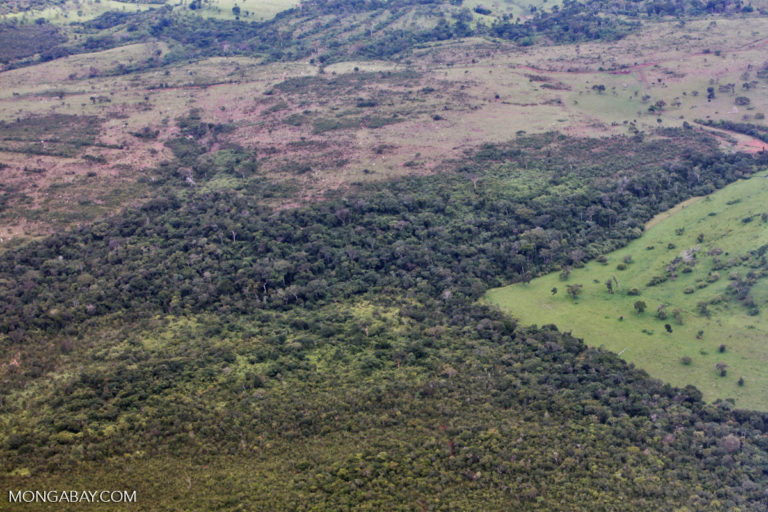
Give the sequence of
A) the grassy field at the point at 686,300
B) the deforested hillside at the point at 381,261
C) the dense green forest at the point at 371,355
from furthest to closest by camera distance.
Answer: the grassy field at the point at 686,300 < the deforested hillside at the point at 381,261 < the dense green forest at the point at 371,355

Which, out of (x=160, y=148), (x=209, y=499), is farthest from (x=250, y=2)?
(x=209, y=499)

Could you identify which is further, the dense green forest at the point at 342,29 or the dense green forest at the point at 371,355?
the dense green forest at the point at 342,29

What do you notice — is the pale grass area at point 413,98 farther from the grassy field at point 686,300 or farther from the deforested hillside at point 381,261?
the grassy field at point 686,300

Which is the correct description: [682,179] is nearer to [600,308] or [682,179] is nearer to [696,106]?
[696,106]

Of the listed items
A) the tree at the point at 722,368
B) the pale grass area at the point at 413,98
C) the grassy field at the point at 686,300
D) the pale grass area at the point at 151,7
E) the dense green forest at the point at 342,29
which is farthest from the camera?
the pale grass area at the point at 151,7

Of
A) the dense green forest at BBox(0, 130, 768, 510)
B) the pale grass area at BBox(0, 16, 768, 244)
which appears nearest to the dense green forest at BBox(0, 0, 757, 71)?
the pale grass area at BBox(0, 16, 768, 244)

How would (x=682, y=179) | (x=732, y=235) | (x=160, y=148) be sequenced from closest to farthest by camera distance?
(x=732, y=235) → (x=682, y=179) → (x=160, y=148)

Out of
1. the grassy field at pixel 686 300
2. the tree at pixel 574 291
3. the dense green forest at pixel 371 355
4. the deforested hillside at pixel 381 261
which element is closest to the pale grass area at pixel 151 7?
the deforested hillside at pixel 381 261

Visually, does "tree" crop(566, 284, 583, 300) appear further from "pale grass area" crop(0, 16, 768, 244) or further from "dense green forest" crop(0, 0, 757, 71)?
"dense green forest" crop(0, 0, 757, 71)

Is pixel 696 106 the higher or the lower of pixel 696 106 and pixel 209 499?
the higher
